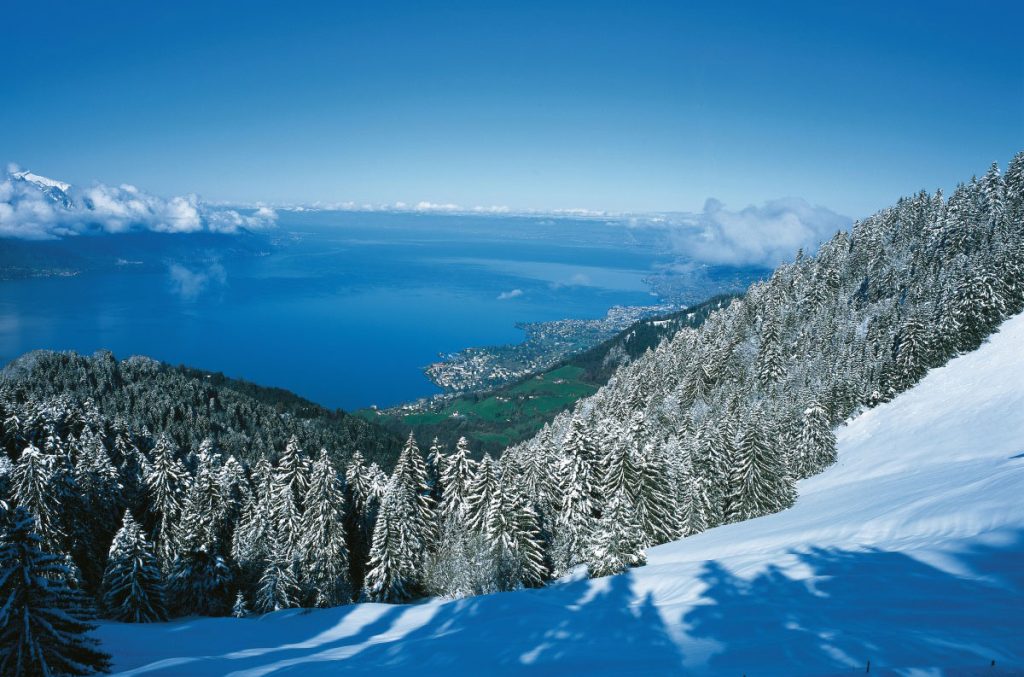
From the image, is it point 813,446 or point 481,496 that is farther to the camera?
point 813,446

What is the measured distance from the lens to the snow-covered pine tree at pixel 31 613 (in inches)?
447

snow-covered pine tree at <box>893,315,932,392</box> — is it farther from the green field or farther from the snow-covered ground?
the green field

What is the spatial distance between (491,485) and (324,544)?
46.5ft

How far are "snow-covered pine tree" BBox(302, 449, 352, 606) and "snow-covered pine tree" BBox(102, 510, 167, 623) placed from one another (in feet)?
31.1

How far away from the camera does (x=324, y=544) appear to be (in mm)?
38031

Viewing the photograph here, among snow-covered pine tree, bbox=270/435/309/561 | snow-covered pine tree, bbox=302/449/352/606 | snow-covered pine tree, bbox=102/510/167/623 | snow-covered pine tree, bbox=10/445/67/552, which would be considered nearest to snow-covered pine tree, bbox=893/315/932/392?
snow-covered pine tree, bbox=302/449/352/606

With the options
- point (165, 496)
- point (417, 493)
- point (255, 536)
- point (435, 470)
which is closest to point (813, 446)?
point (435, 470)

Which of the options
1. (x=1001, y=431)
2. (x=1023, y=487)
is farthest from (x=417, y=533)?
(x=1001, y=431)

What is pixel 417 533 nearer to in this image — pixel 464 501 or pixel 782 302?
pixel 464 501

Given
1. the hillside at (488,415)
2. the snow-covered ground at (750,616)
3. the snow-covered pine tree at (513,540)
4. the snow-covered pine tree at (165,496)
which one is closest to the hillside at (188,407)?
the hillside at (488,415)

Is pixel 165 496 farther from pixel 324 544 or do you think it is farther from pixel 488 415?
pixel 488 415

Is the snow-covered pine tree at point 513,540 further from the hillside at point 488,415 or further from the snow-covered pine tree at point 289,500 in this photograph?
the hillside at point 488,415

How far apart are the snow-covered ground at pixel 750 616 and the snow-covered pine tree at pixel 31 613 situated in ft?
9.08

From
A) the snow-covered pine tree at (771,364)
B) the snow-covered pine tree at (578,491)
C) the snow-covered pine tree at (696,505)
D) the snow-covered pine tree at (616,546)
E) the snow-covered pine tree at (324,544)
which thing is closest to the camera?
the snow-covered pine tree at (616,546)
